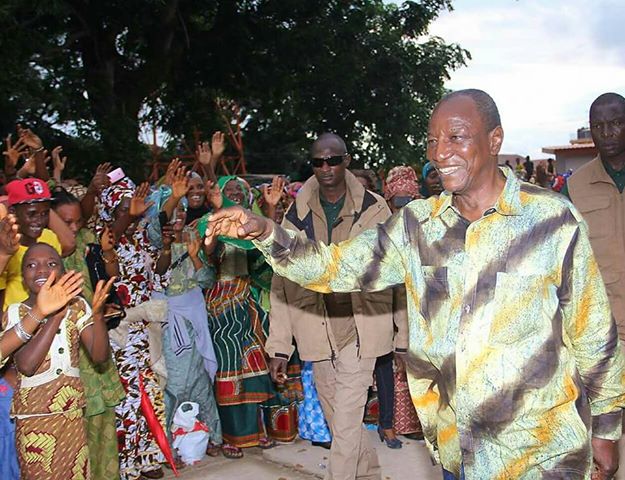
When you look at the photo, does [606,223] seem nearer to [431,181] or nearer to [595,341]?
[595,341]

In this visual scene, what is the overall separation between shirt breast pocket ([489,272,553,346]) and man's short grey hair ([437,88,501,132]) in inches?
21.5

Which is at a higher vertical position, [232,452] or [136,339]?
[136,339]

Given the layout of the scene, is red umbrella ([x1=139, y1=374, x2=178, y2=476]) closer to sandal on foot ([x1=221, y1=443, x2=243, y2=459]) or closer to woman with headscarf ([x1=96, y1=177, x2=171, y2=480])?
woman with headscarf ([x1=96, y1=177, x2=171, y2=480])

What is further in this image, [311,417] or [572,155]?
[572,155]

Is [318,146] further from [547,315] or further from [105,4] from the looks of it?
[105,4]

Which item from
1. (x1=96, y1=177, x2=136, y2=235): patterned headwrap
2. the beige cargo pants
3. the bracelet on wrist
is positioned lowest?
the beige cargo pants

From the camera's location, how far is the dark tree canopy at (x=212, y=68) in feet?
36.8

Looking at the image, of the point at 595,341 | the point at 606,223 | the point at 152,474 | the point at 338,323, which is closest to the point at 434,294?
the point at 595,341

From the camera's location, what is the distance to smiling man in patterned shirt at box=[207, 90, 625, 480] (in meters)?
2.50

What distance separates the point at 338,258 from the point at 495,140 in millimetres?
744

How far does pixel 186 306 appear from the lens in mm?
5867

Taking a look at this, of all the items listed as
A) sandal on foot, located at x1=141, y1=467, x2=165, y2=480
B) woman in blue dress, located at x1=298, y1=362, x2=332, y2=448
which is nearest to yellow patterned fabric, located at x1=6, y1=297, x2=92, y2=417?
sandal on foot, located at x1=141, y1=467, x2=165, y2=480

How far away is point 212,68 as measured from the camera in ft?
50.4

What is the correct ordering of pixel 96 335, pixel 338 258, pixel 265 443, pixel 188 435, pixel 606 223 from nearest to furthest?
pixel 338 258
pixel 96 335
pixel 606 223
pixel 188 435
pixel 265 443
